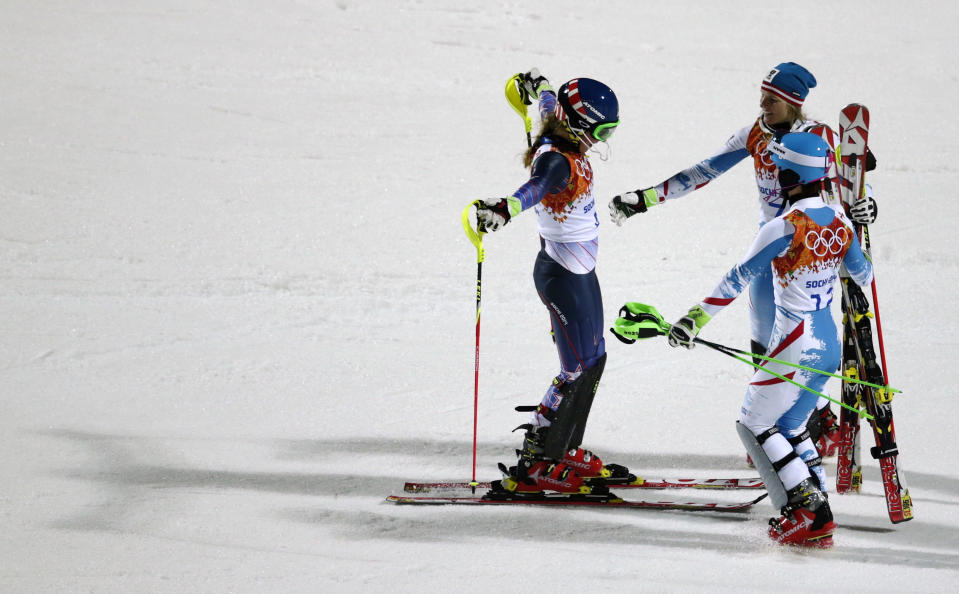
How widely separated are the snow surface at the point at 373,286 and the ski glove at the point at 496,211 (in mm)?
1506

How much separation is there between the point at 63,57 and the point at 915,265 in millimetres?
10681

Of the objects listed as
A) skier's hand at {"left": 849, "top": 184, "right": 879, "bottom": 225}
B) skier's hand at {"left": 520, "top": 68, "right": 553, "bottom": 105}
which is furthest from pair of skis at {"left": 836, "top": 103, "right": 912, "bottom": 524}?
skier's hand at {"left": 520, "top": 68, "right": 553, "bottom": 105}

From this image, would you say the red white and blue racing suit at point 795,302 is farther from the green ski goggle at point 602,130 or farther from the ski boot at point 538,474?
the ski boot at point 538,474

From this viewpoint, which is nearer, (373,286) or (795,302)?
(795,302)

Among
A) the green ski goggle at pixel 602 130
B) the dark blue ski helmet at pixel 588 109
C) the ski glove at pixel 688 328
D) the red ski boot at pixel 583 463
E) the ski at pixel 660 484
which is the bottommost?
the ski at pixel 660 484

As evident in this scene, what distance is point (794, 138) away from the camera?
181 inches

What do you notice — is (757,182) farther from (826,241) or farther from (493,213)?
(493,213)

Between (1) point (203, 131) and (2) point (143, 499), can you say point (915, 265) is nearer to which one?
(2) point (143, 499)

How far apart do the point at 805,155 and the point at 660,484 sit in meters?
1.99

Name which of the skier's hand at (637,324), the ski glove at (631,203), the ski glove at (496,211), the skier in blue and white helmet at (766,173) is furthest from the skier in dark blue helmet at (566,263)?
the skier's hand at (637,324)

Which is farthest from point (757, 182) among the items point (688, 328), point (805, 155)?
point (688, 328)

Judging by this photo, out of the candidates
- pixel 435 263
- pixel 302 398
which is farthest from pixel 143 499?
pixel 435 263

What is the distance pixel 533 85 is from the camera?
18.7 ft

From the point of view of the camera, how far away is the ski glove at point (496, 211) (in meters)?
4.75
